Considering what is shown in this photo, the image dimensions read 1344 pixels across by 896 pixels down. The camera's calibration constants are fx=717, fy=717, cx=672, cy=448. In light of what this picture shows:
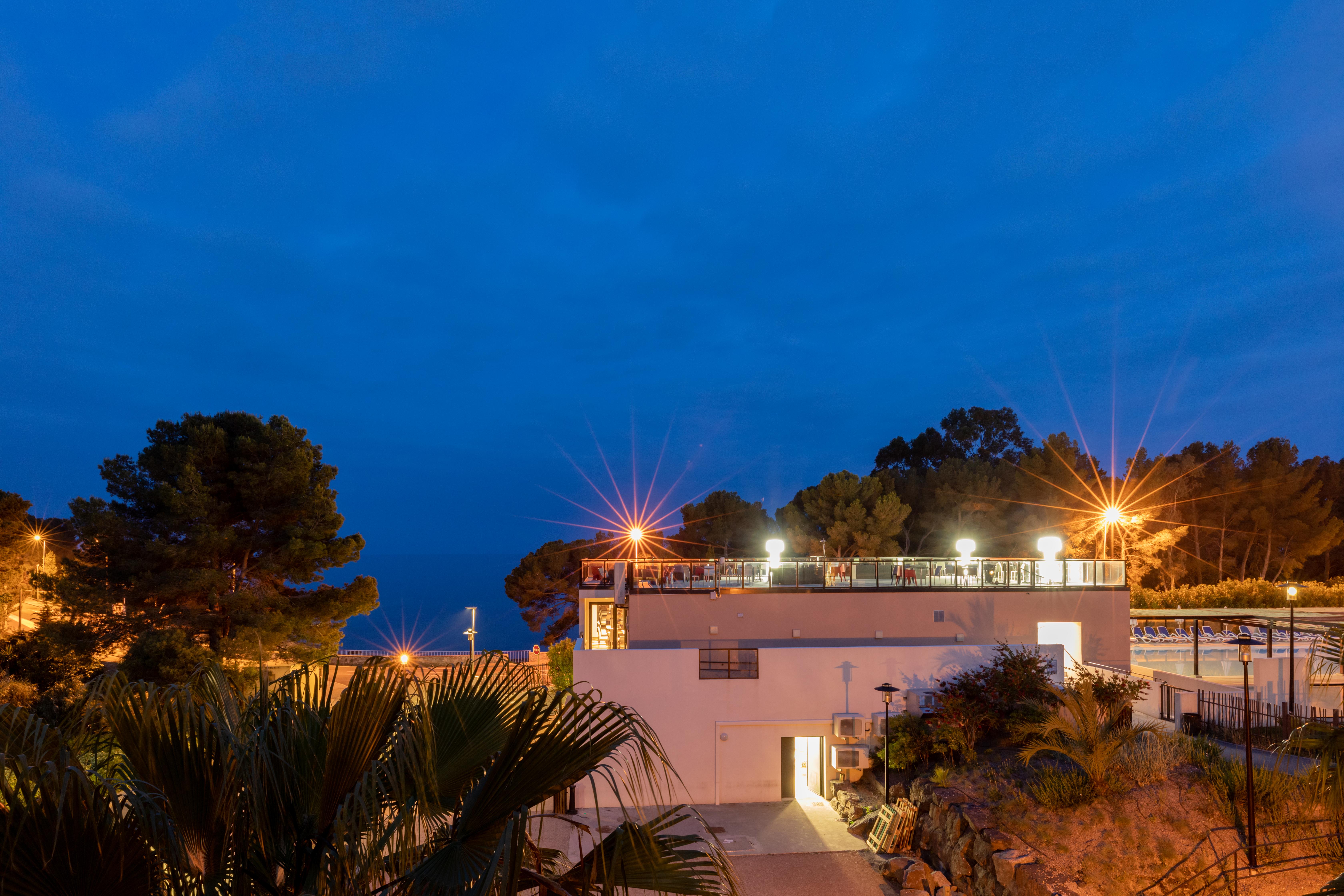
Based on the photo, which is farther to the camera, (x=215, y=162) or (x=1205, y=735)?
(x=215, y=162)

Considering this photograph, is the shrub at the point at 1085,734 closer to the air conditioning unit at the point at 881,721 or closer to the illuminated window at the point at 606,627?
the air conditioning unit at the point at 881,721

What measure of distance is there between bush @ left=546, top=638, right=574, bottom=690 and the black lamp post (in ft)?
24.2

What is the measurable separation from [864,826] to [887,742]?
138 centimetres

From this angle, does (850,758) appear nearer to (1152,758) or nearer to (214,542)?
(1152,758)

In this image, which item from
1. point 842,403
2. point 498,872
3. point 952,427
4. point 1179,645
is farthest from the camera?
point 842,403

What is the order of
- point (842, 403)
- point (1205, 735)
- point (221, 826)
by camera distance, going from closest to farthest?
point (221, 826) < point (1205, 735) < point (842, 403)

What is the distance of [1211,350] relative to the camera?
58.6m

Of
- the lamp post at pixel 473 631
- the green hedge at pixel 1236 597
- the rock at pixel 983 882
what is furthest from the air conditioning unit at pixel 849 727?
the green hedge at pixel 1236 597

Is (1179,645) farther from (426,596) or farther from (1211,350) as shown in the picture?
(426,596)

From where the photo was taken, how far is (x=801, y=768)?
14031 mm

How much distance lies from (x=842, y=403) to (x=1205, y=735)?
311 ft

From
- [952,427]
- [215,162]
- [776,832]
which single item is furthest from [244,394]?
[776,832]

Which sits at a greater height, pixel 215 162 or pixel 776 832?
pixel 215 162

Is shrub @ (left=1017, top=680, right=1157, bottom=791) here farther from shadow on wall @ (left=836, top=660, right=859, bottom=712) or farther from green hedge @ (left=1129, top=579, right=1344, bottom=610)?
green hedge @ (left=1129, top=579, right=1344, bottom=610)
